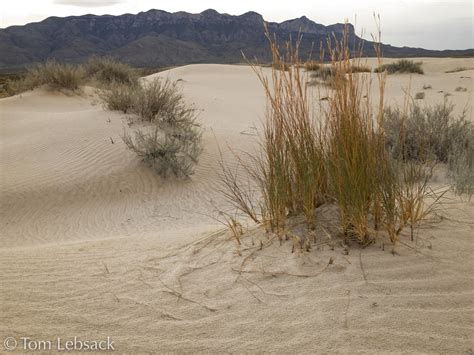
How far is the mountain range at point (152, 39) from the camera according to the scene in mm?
81000

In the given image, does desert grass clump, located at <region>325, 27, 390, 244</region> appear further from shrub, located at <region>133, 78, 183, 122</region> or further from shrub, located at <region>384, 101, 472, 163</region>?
shrub, located at <region>133, 78, 183, 122</region>

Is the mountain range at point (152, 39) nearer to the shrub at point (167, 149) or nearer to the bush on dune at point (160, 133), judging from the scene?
the bush on dune at point (160, 133)

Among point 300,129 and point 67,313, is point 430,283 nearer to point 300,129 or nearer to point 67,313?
point 300,129

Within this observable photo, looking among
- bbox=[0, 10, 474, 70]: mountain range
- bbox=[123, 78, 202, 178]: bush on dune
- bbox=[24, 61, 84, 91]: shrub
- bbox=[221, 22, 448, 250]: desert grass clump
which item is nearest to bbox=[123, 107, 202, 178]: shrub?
bbox=[123, 78, 202, 178]: bush on dune

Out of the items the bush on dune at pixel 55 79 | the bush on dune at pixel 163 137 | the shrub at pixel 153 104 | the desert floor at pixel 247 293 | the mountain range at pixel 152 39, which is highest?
the mountain range at pixel 152 39

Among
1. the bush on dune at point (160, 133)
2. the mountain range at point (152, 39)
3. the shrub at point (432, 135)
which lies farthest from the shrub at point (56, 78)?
the mountain range at point (152, 39)

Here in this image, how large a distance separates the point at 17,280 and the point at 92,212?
340 cm

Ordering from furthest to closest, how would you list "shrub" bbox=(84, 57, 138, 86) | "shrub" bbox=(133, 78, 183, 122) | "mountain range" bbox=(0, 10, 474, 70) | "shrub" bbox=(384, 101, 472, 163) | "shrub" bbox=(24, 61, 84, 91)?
"mountain range" bbox=(0, 10, 474, 70)
"shrub" bbox=(84, 57, 138, 86)
"shrub" bbox=(24, 61, 84, 91)
"shrub" bbox=(133, 78, 183, 122)
"shrub" bbox=(384, 101, 472, 163)

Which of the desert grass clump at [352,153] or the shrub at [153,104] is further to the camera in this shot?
the shrub at [153,104]

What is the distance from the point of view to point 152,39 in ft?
307

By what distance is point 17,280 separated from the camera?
3.35 meters

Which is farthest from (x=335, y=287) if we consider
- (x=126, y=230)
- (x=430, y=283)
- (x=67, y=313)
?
(x=126, y=230)

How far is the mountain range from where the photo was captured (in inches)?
3189

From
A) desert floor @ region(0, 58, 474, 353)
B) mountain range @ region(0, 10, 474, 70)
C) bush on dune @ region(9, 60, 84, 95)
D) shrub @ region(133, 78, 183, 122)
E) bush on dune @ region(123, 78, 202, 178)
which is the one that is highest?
mountain range @ region(0, 10, 474, 70)
